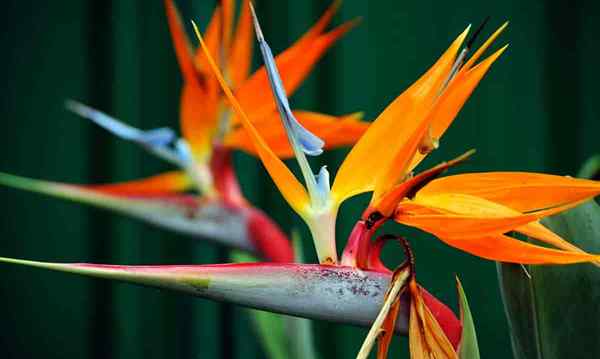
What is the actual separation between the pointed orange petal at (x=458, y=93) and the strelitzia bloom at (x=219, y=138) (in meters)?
0.24

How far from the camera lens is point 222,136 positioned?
0.83 metres

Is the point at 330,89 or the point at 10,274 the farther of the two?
the point at 330,89

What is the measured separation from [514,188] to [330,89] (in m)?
1.04

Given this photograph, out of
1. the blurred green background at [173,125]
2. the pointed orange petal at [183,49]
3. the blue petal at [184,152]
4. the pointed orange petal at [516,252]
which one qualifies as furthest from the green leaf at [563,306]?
the blurred green background at [173,125]

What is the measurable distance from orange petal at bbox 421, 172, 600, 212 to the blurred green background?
0.96 meters

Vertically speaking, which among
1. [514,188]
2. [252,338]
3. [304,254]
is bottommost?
[252,338]

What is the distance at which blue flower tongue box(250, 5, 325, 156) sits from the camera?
1.45 ft

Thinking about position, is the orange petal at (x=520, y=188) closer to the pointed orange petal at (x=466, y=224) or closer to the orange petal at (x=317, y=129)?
the pointed orange petal at (x=466, y=224)

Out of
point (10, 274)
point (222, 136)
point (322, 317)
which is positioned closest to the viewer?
point (322, 317)

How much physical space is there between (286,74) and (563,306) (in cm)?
37

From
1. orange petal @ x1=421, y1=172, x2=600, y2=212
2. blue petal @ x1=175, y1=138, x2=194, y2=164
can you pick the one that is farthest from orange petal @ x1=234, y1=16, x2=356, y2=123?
orange petal @ x1=421, y1=172, x2=600, y2=212

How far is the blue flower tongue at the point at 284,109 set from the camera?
17.4 inches

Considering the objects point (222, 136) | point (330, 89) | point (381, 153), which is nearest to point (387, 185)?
point (381, 153)

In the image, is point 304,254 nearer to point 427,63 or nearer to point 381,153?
point 427,63
